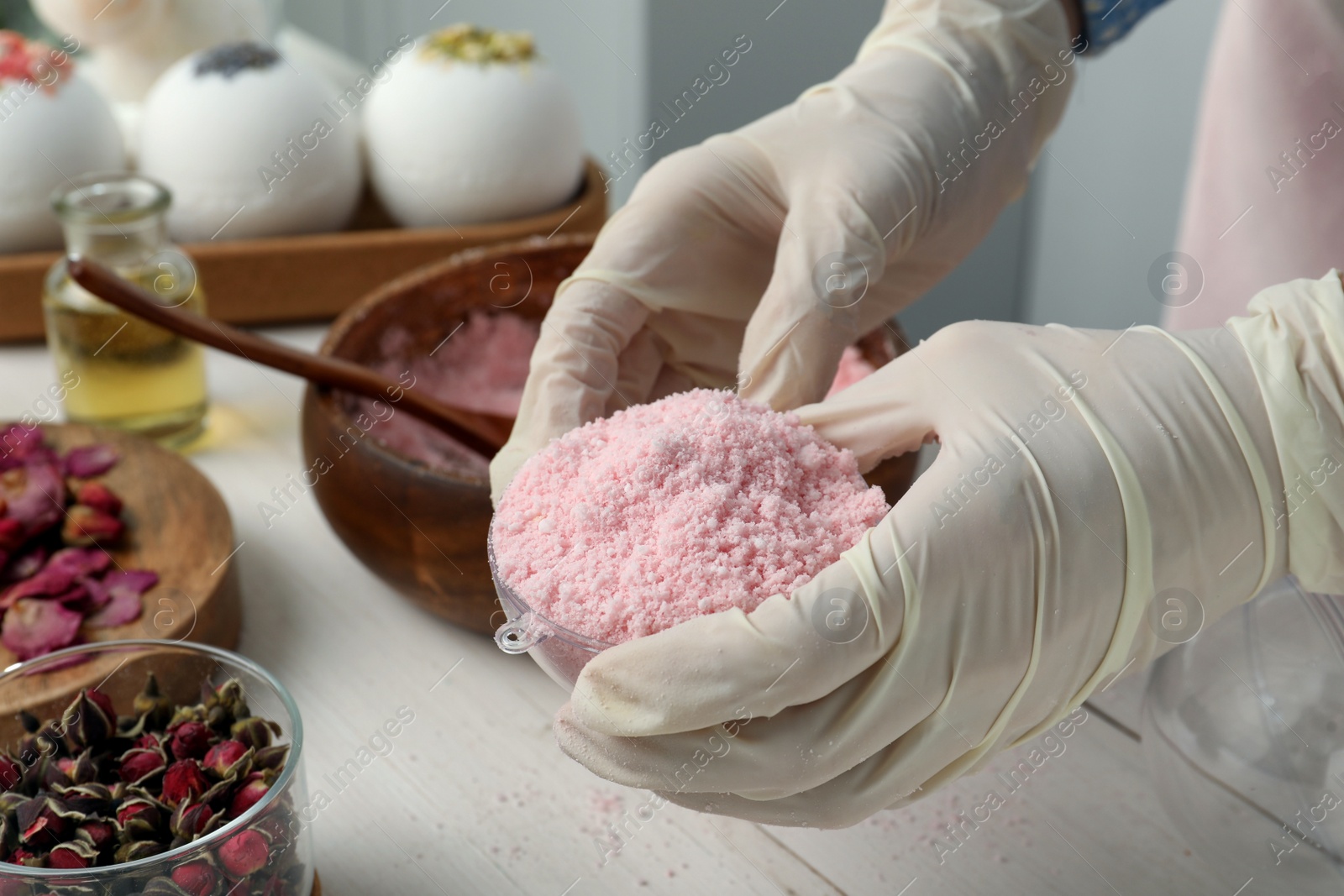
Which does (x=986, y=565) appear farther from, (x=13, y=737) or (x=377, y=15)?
(x=377, y=15)

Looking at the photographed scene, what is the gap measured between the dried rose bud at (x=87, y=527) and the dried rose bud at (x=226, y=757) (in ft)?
0.98

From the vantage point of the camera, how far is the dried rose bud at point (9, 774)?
52 cm

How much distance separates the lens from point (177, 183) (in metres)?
1.07

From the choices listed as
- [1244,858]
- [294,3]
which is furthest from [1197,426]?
[294,3]

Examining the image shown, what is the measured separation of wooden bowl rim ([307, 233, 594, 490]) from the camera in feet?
2.17

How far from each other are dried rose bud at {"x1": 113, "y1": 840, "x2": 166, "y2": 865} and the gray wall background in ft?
3.98

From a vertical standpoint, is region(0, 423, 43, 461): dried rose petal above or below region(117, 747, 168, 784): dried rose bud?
below

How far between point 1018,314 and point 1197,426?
137 cm

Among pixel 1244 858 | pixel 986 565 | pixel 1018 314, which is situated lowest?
pixel 1018 314

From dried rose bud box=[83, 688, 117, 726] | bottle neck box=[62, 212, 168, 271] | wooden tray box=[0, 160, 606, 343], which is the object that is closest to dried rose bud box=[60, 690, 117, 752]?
dried rose bud box=[83, 688, 117, 726]

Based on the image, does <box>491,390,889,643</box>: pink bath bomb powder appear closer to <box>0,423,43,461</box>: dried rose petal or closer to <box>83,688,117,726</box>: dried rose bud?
<box>83,688,117,726</box>: dried rose bud

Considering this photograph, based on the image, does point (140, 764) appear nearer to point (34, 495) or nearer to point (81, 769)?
point (81, 769)

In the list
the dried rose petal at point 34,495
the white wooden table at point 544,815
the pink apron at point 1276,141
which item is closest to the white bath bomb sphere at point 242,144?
the dried rose petal at point 34,495

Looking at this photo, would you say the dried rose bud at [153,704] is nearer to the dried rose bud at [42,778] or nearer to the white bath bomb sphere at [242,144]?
the dried rose bud at [42,778]
